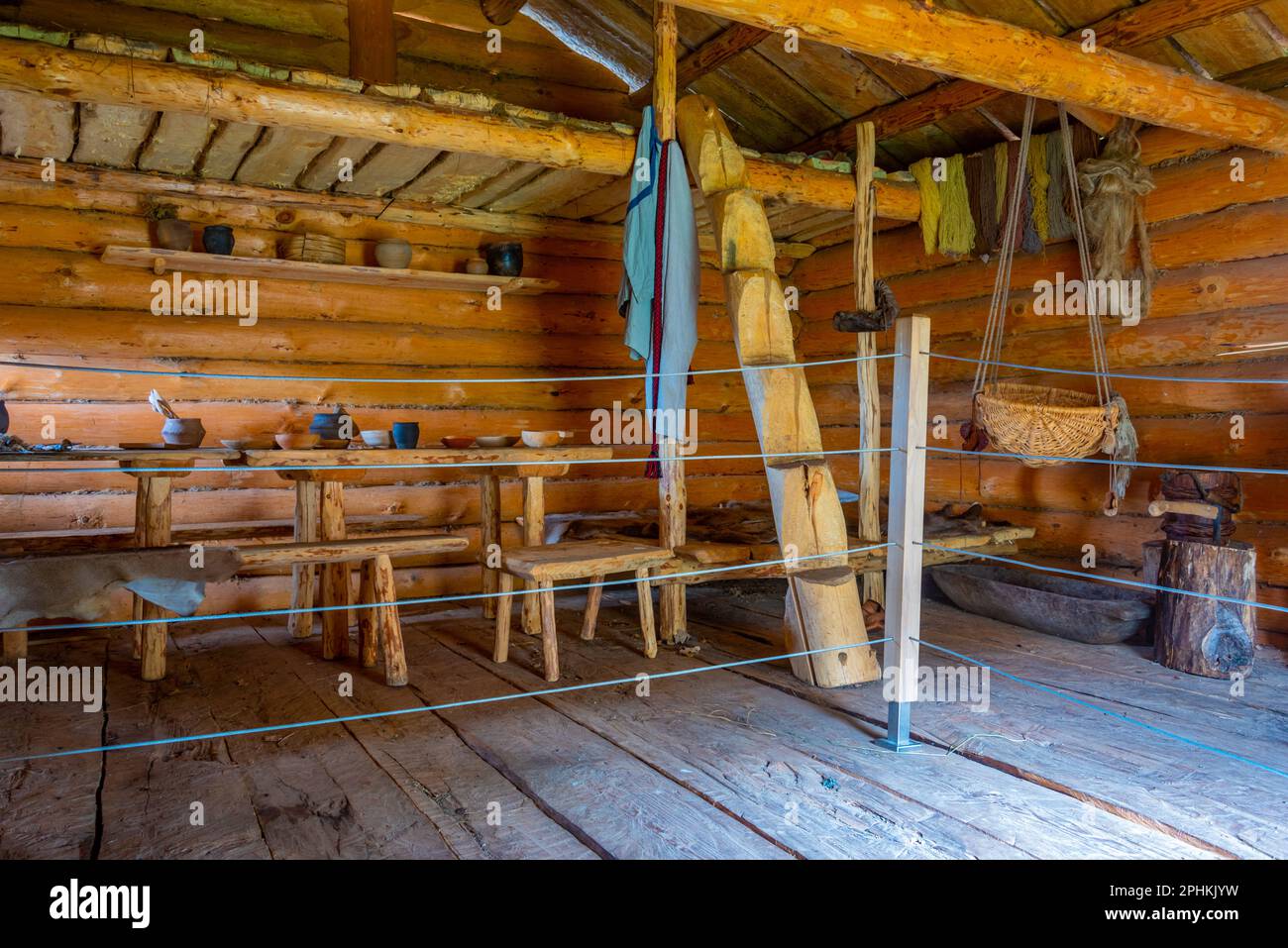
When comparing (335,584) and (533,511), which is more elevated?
(533,511)

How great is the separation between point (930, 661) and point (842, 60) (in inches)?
151

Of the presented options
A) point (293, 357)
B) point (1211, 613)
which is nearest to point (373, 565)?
point (293, 357)

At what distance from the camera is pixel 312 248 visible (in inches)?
233

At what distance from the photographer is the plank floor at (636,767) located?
2809 mm

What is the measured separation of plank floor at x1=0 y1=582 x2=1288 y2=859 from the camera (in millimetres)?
2809

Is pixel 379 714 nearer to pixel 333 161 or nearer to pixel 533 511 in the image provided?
pixel 533 511

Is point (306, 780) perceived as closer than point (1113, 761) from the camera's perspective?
Yes

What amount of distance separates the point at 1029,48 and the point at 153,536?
4.74m

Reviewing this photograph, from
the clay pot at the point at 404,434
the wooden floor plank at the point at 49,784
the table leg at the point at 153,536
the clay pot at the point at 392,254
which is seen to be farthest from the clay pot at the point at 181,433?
the clay pot at the point at 392,254

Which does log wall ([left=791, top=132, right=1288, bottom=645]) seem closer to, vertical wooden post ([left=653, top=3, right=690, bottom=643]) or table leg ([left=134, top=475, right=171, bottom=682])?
vertical wooden post ([left=653, top=3, right=690, bottom=643])

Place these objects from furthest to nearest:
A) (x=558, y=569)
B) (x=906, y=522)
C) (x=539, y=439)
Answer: (x=539, y=439), (x=558, y=569), (x=906, y=522)

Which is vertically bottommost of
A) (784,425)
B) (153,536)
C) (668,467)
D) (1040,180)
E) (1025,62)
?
(153,536)

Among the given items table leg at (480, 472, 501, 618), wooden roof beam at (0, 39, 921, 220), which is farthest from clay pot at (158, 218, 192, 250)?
table leg at (480, 472, 501, 618)
